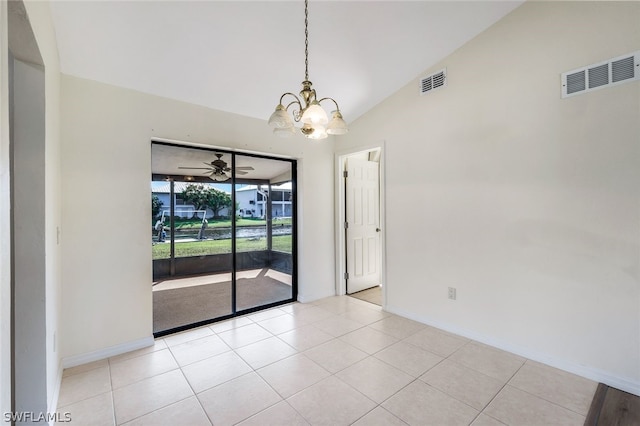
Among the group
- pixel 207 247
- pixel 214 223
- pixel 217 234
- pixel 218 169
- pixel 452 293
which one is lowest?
pixel 452 293

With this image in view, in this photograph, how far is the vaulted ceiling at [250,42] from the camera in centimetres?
216

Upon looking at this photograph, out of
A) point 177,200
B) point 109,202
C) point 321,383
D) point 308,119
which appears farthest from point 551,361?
point 109,202

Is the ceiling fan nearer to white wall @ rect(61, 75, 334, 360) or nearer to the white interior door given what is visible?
white wall @ rect(61, 75, 334, 360)

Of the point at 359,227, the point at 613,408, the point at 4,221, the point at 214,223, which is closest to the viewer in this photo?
the point at 4,221

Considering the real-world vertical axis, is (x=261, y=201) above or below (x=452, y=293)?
above

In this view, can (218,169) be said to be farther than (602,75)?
Yes

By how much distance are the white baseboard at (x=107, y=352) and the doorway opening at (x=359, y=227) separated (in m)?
2.61

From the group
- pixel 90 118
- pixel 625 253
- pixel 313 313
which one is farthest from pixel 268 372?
pixel 625 253

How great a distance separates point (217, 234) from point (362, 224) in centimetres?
223

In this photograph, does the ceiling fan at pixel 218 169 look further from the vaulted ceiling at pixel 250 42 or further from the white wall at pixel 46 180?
the white wall at pixel 46 180

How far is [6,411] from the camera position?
3.23ft

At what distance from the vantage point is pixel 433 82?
3186 mm

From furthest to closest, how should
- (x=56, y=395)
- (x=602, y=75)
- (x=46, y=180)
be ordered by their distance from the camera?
(x=602, y=75), (x=56, y=395), (x=46, y=180)

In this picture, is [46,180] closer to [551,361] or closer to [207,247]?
[207,247]
